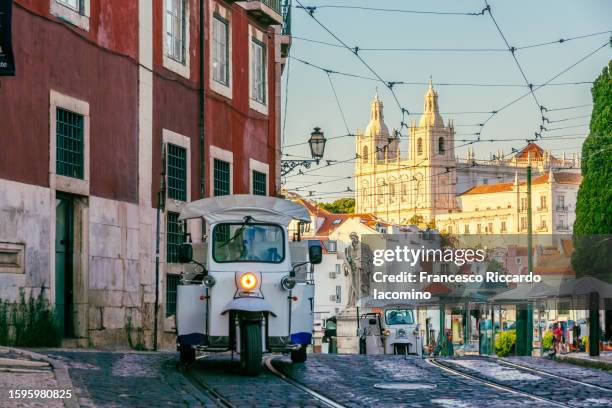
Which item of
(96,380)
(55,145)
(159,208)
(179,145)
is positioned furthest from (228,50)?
(96,380)

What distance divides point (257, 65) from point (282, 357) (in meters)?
12.7

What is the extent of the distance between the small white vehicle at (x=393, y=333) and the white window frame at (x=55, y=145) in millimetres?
23674

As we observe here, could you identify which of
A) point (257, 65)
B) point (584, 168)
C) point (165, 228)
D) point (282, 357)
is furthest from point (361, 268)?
point (282, 357)

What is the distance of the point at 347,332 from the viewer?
54.9 meters

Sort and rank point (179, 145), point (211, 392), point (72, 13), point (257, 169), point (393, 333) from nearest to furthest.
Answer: point (211, 392), point (72, 13), point (179, 145), point (257, 169), point (393, 333)

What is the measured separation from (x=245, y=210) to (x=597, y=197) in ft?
124

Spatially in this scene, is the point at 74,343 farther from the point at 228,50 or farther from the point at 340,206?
the point at 340,206

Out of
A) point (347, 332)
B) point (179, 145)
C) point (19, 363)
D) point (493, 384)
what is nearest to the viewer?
point (19, 363)

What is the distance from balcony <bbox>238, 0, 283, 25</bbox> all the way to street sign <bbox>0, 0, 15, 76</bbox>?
14.5 m

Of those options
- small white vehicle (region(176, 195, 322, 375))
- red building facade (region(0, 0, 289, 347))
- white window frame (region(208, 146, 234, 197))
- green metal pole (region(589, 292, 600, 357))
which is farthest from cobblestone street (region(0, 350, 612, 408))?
white window frame (region(208, 146, 234, 197))

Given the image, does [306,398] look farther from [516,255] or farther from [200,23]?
[516,255]

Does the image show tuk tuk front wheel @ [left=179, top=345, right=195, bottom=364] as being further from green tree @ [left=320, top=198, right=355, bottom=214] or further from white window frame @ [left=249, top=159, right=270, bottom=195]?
green tree @ [left=320, top=198, right=355, bottom=214]

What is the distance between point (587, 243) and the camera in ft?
175

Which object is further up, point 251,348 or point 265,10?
point 265,10
